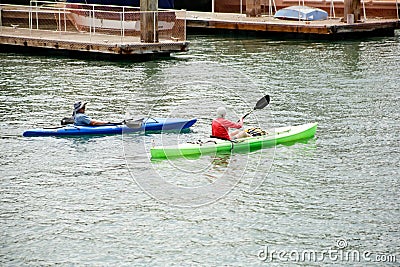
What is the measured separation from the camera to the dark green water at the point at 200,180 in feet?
40.3

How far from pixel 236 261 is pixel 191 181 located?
3553mm

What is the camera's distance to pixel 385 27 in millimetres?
36062

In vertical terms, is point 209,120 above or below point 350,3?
below

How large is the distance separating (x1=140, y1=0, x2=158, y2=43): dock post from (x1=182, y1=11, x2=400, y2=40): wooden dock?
326 inches

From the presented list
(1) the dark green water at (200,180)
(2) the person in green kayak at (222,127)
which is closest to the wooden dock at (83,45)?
(1) the dark green water at (200,180)

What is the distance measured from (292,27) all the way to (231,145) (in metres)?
18.9

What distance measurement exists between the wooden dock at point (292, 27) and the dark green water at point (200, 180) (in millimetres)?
9073

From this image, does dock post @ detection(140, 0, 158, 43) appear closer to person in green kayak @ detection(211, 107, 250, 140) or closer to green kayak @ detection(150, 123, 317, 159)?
green kayak @ detection(150, 123, 317, 159)

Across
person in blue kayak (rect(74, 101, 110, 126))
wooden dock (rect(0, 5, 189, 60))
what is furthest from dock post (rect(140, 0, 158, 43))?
person in blue kayak (rect(74, 101, 110, 126))

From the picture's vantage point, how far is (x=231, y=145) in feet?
55.2

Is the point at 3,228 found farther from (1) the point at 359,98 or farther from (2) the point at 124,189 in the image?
(1) the point at 359,98

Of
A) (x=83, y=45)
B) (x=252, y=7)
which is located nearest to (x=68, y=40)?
(x=83, y=45)

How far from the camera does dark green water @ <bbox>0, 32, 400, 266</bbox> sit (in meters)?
12.3

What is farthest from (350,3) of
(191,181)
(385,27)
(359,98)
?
(191,181)
